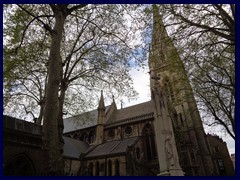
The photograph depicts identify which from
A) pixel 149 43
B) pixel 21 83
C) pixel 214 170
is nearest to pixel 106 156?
pixel 21 83

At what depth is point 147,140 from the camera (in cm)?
2562

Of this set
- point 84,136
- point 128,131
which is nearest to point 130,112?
point 128,131

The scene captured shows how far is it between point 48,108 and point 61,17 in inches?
170

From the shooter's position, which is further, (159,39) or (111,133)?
(111,133)

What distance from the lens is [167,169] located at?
770 cm

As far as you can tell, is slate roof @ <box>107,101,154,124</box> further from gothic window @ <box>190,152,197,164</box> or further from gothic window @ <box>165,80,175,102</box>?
gothic window @ <box>190,152,197,164</box>

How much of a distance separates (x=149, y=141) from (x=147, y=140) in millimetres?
384

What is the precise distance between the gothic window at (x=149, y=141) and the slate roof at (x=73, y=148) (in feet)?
31.5

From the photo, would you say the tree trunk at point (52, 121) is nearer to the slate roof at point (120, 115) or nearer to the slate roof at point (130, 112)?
the slate roof at point (120, 115)

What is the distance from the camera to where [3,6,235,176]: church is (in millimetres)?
9547

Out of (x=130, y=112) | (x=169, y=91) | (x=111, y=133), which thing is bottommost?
(x=111, y=133)

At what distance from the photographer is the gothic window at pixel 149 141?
24.1 m

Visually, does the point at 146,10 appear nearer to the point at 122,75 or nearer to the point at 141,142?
the point at 122,75

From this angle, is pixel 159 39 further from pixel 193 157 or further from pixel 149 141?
pixel 193 157
